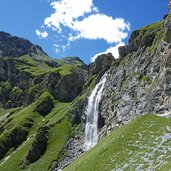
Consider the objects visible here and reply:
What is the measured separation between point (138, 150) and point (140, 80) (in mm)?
50804

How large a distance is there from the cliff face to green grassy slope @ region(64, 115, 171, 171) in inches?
675

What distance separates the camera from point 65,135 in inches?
5246

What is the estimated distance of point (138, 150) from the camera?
205 feet

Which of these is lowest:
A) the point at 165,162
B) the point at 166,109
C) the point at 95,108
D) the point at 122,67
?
the point at 165,162

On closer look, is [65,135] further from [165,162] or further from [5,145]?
[165,162]

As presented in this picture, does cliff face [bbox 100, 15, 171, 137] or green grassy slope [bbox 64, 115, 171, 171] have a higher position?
cliff face [bbox 100, 15, 171, 137]

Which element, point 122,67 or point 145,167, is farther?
point 122,67

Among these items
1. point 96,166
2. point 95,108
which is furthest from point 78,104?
point 96,166

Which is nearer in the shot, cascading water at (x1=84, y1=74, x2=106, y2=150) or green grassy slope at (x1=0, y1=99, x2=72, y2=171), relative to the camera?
cascading water at (x1=84, y1=74, x2=106, y2=150)

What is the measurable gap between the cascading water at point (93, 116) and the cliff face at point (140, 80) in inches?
164

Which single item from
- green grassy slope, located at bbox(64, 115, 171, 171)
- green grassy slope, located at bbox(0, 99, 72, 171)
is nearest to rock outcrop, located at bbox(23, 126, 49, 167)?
green grassy slope, located at bbox(0, 99, 72, 171)

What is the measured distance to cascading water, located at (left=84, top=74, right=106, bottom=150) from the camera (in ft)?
400

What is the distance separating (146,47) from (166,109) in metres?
40.1

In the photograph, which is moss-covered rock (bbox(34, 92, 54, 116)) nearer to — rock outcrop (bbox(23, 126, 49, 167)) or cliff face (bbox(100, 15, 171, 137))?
rock outcrop (bbox(23, 126, 49, 167))
